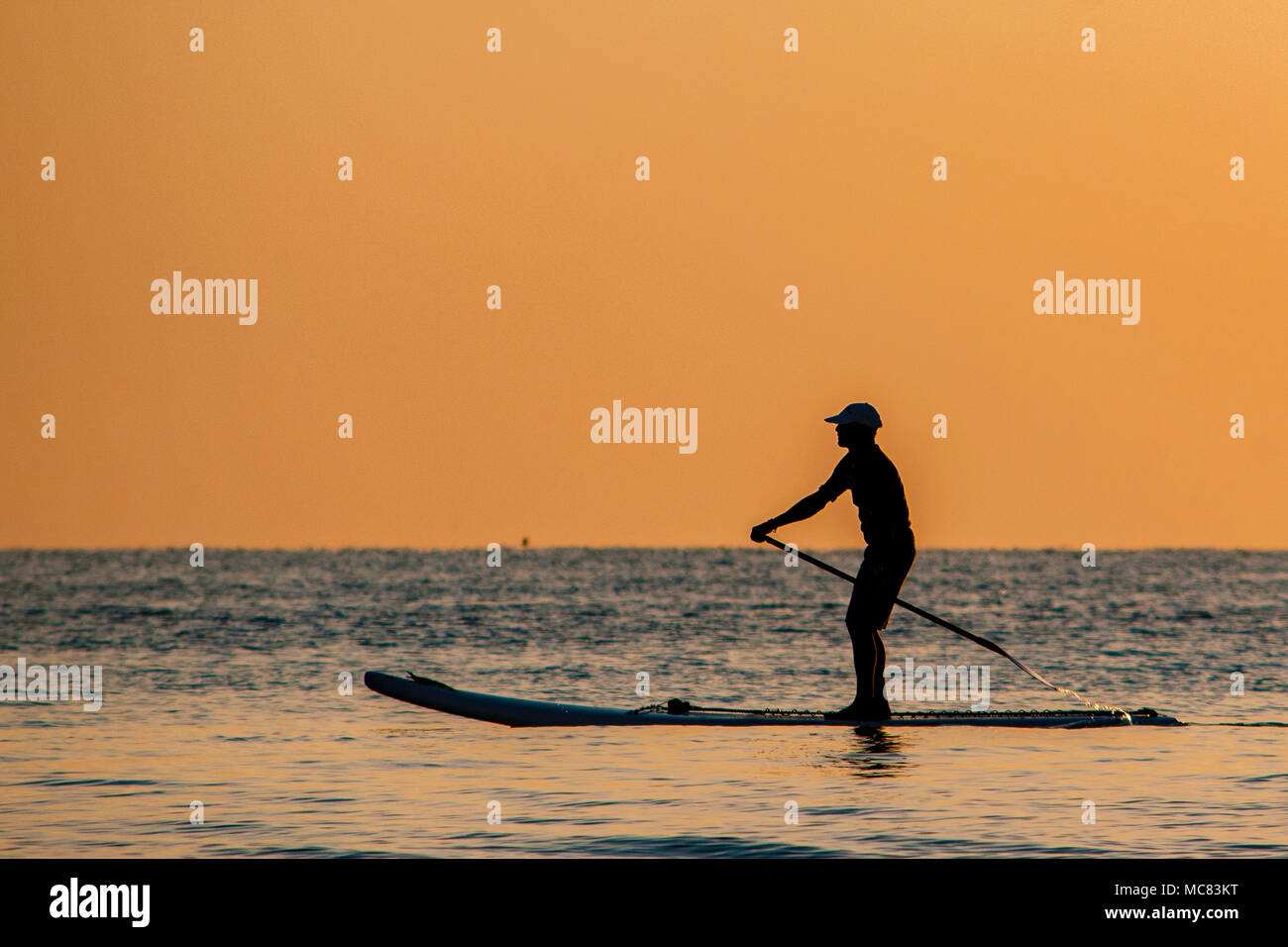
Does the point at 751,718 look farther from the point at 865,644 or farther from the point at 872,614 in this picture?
the point at 872,614

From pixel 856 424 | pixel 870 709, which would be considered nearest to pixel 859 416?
pixel 856 424

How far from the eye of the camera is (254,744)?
50.0ft

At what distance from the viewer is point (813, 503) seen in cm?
1477

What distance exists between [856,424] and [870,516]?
80 centimetres

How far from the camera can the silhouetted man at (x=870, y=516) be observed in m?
14.6

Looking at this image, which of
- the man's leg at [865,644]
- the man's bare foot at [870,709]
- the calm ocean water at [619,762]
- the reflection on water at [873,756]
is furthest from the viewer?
the man's bare foot at [870,709]

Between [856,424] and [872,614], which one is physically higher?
[856,424]
